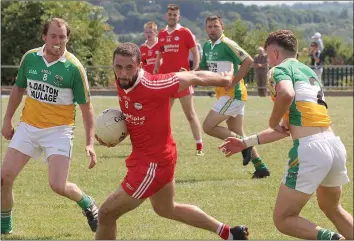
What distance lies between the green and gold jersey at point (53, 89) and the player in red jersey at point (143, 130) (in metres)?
1.31

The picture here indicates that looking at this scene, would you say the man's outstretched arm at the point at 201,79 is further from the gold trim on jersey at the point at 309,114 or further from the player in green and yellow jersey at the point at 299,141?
the gold trim on jersey at the point at 309,114

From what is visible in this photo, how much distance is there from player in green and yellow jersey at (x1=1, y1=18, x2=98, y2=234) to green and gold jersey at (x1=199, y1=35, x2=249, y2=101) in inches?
170

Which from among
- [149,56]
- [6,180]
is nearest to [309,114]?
[6,180]

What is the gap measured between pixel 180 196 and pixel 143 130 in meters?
3.69

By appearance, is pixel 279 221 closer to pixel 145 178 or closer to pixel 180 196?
pixel 145 178

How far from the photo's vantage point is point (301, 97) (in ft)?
23.8

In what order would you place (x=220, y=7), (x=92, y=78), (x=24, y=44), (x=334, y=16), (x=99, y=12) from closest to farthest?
(x=92, y=78), (x=24, y=44), (x=99, y=12), (x=220, y=7), (x=334, y=16)

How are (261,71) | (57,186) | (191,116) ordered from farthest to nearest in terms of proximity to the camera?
(261,71), (191,116), (57,186)

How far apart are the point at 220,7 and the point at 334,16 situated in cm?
8868

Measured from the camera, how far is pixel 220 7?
Result: 1929 inches

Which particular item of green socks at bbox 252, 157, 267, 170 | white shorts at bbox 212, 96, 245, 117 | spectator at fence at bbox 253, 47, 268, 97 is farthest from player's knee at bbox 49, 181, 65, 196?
spectator at fence at bbox 253, 47, 268, 97

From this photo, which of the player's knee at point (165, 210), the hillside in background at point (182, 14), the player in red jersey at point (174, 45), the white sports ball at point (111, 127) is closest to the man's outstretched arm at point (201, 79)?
the white sports ball at point (111, 127)

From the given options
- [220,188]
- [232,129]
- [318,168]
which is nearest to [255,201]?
[220,188]

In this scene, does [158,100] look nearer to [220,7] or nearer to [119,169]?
[119,169]
